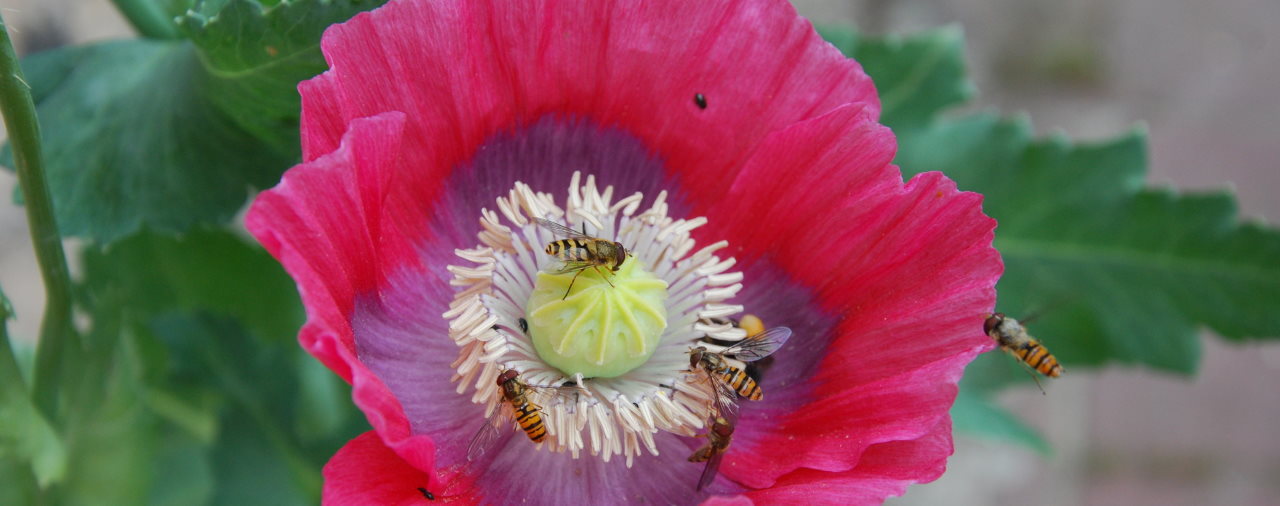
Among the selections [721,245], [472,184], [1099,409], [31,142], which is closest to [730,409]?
[721,245]

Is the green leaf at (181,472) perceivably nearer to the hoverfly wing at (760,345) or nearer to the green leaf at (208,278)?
the green leaf at (208,278)

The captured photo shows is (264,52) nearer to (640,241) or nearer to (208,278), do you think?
(640,241)

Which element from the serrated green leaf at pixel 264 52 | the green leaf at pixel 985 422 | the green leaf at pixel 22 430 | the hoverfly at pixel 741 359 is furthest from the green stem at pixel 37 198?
the green leaf at pixel 985 422

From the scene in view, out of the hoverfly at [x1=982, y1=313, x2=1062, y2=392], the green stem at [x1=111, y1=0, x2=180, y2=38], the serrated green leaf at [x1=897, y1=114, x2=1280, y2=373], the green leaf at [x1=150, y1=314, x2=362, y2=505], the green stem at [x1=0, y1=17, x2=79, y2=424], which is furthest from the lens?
the serrated green leaf at [x1=897, y1=114, x2=1280, y2=373]

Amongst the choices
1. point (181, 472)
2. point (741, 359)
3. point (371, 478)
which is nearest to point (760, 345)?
point (741, 359)

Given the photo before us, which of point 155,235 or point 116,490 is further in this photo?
point 155,235

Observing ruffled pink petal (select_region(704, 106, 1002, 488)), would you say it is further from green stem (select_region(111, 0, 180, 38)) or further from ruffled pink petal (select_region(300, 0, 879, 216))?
green stem (select_region(111, 0, 180, 38))

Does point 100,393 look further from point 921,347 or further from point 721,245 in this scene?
point 921,347

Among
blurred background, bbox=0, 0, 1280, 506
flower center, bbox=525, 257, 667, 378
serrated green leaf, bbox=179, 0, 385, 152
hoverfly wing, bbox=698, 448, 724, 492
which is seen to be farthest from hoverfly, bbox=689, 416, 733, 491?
blurred background, bbox=0, 0, 1280, 506
